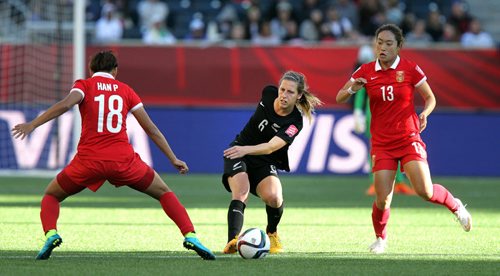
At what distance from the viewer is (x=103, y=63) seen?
882cm

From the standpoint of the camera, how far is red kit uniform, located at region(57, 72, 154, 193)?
28.3 feet

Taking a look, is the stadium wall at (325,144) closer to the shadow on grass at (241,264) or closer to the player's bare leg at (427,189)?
the player's bare leg at (427,189)

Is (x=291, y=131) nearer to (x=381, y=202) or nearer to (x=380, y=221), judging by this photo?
(x=381, y=202)

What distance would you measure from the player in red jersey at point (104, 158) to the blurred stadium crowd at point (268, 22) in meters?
14.4

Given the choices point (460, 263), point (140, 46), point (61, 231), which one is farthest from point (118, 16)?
point (460, 263)

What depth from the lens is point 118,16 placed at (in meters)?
24.1

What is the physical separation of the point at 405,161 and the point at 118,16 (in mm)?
15412

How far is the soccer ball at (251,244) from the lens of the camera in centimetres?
888

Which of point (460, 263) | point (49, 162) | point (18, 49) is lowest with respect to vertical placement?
point (49, 162)

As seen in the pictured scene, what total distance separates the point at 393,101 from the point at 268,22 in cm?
1459

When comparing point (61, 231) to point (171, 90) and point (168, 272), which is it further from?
point (171, 90)

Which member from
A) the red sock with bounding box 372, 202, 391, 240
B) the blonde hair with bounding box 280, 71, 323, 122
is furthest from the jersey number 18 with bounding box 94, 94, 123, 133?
the red sock with bounding box 372, 202, 391, 240

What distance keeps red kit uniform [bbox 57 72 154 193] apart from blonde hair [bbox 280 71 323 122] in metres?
1.58

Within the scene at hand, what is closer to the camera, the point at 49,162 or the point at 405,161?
the point at 405,161
